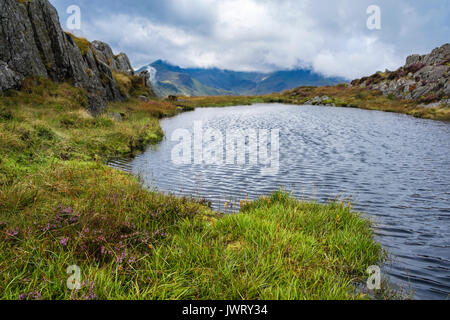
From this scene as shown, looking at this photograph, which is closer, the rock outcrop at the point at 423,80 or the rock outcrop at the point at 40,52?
the rock outcrop at the point at 40,52

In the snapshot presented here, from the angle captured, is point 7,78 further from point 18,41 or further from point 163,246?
point 163,246

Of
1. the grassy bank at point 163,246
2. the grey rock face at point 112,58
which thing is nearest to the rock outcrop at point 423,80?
the grassy bank at point 163,246

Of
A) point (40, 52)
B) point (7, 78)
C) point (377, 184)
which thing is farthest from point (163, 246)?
point (40, 52)

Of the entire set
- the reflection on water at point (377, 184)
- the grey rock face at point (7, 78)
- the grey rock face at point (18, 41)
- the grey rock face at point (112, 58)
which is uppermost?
the grey rock face at point (112, 58)

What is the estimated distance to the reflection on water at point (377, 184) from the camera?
5.55m

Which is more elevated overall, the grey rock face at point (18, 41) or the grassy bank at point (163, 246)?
the grey rock face at point (18, 41)

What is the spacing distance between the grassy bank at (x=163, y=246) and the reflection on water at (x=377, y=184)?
973 millimetres

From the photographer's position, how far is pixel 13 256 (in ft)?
12.3

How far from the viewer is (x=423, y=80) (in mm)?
55344

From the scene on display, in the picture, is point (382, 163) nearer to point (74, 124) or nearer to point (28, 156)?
point (28, 156)

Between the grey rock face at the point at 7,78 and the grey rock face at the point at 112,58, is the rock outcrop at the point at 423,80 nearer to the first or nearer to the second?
the grey rock face at the point at 7,78

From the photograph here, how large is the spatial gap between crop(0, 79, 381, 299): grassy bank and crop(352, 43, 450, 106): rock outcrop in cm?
5253

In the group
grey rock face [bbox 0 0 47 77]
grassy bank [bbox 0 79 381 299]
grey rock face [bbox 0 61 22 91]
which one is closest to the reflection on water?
grassy bank [bbox 0 79 381 299]

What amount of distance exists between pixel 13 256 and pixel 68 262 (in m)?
0.82
